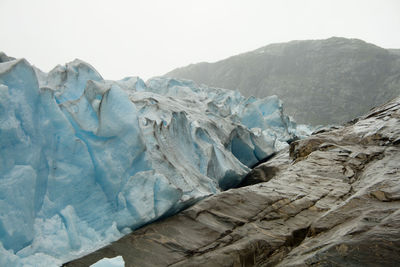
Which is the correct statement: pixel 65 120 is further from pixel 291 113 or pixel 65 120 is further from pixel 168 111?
pixel 291 113

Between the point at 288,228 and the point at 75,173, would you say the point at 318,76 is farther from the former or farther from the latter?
the point at 75,173

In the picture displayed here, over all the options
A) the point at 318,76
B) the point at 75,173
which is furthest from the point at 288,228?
the point at 318,76

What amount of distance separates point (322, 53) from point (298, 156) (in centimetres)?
4196

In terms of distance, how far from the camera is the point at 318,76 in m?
42.1

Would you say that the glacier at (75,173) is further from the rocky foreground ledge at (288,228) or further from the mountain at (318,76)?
the mountain at (318,76)

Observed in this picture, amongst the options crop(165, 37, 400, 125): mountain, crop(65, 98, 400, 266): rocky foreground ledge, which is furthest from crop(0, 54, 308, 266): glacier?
crop(165, 37, 400, 125): mountain

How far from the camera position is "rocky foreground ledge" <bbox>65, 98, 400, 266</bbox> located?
2861mm

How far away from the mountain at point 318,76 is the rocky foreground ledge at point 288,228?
3348cm

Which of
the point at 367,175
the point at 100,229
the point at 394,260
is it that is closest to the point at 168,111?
the point at 100,229

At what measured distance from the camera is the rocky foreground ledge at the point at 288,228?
2861mm

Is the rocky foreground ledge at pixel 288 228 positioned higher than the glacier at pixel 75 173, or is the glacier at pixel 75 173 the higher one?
the glacier at pixel 75 173

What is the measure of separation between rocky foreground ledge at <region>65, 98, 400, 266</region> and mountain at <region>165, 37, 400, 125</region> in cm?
3348

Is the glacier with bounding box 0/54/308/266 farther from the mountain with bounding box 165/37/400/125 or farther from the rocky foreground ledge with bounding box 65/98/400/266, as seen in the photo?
the mountain with bounding box 165/37/400/125

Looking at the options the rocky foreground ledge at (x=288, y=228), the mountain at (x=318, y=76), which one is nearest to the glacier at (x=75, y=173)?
the rocky foreground ledge at (x=288, y=228)
